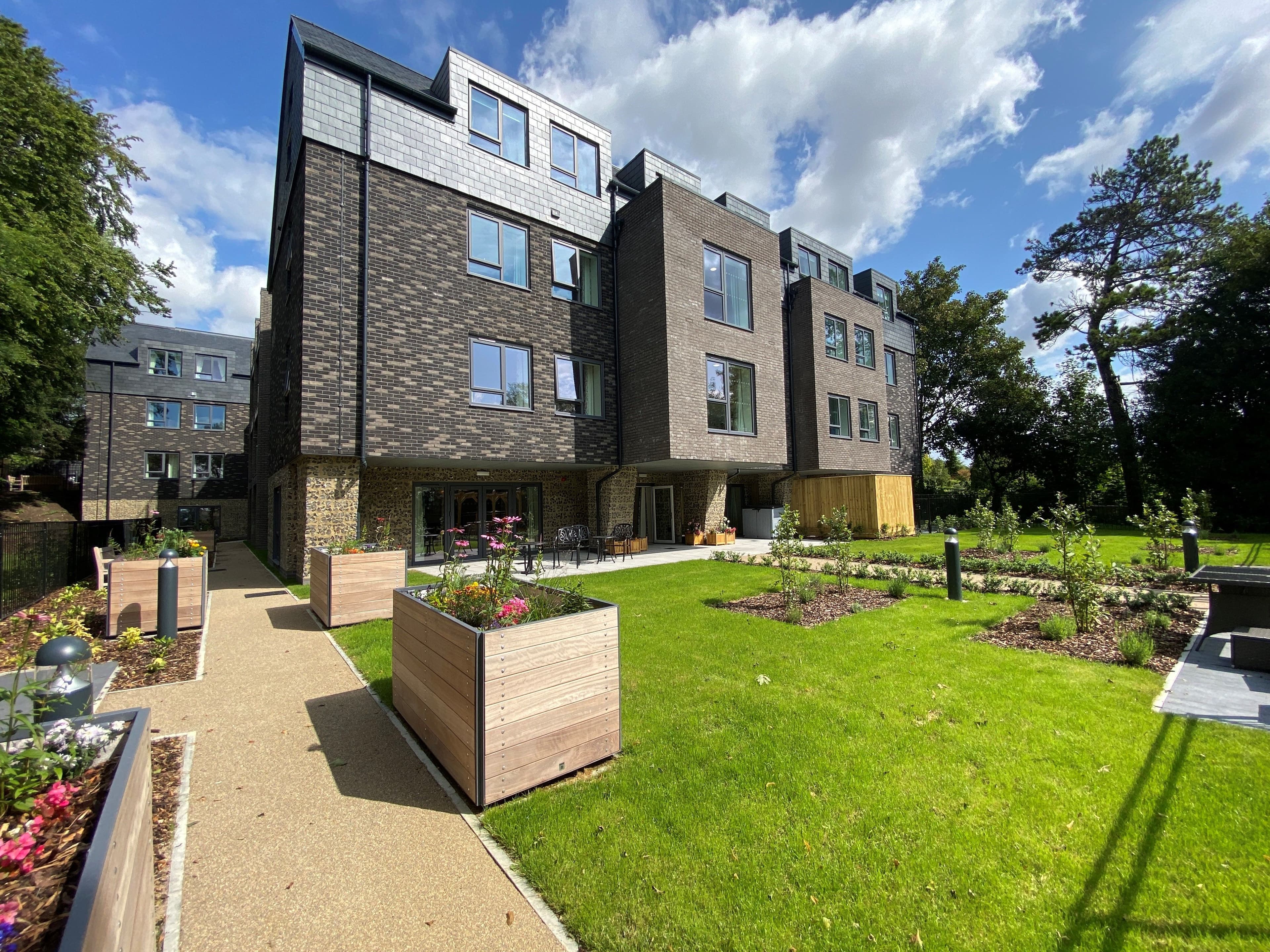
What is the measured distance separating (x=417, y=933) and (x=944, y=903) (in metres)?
2.36

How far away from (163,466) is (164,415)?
117 inches

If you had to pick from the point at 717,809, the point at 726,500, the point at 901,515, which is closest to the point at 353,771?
the point at 717,809

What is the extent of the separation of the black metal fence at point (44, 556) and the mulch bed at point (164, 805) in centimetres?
685

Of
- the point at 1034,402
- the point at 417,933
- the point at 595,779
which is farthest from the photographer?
the point at 1034,402

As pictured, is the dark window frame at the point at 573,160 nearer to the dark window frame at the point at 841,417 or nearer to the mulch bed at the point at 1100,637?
the dark window frame at the point at 841,417

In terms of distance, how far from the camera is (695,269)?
15.2m

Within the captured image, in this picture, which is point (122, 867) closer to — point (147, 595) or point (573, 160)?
point (147, 595)

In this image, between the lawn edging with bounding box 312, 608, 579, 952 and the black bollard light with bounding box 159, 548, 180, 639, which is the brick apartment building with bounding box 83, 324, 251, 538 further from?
the lawn edging with bounding box 312, 608, 579, 952

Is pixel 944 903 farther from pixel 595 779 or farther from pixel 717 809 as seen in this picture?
pixel 595 779

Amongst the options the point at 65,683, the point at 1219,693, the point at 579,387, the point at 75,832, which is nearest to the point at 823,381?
the point at 579,387

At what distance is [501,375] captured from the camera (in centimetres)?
1330

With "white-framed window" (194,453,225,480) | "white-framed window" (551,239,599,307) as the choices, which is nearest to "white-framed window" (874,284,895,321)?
"white-framed window" (551,239,599,307)

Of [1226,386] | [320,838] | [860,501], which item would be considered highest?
[1226,386]

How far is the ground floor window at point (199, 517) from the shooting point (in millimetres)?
27609
